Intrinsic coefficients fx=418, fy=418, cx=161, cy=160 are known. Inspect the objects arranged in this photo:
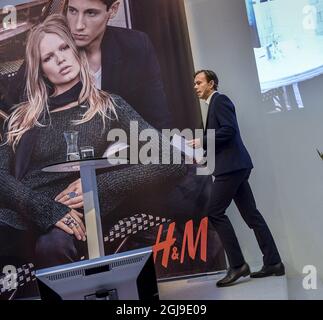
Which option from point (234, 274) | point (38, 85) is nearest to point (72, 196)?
point (38, 85)

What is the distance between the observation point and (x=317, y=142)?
2.57 m

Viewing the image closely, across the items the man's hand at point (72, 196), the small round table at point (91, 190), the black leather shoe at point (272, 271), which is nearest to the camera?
the small round table at point (91, 190)

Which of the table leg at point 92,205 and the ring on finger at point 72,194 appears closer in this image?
the table leg at point 92,205

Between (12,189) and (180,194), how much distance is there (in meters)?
1.22

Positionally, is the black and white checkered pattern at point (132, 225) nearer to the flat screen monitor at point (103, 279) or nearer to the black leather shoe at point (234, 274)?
the black leather shoe at point (234, 274)

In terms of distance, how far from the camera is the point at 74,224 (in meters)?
2.93

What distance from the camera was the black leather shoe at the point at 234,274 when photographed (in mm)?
2537

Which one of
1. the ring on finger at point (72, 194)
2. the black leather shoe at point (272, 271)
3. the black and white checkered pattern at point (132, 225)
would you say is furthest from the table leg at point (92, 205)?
the black leather shoe at point (272, 271)

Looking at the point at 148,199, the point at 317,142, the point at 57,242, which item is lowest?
the point at 57,242

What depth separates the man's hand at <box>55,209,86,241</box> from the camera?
115 inches
